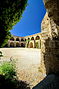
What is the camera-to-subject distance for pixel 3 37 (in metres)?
4.34

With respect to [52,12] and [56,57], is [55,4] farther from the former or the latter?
[56,57]

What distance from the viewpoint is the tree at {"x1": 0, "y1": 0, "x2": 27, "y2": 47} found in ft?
13.2

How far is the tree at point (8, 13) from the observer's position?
4014 millimetres

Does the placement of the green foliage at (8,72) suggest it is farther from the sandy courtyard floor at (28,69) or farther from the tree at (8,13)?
the tree at (8,13)

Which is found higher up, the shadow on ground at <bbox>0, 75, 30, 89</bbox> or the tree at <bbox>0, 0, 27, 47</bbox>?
the tree at <bbox>0, 0, 27, 47</bbox>

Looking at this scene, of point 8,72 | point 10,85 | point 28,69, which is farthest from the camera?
point 28,69

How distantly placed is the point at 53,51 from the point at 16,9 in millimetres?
2702

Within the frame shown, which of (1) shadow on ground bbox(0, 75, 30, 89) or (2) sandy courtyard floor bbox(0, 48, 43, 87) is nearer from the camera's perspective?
(1) shadow on ground bbox(0, 75, 30, 89)

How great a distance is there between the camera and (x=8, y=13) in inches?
167

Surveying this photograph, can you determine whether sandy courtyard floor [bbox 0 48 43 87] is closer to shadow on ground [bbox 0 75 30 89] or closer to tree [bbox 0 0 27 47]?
shadow on ground [bbox 0 75 30 89]

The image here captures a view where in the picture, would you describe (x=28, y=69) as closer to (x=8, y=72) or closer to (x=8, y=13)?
(x=8, y=72)

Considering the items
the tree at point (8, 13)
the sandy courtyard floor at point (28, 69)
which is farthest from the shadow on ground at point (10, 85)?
the tree at point (8, 13)

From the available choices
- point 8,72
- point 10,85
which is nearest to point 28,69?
point 8,72

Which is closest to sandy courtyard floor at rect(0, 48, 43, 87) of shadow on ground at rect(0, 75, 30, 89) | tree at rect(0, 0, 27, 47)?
shadow on ground at rect(0, 75, 30, 89)
